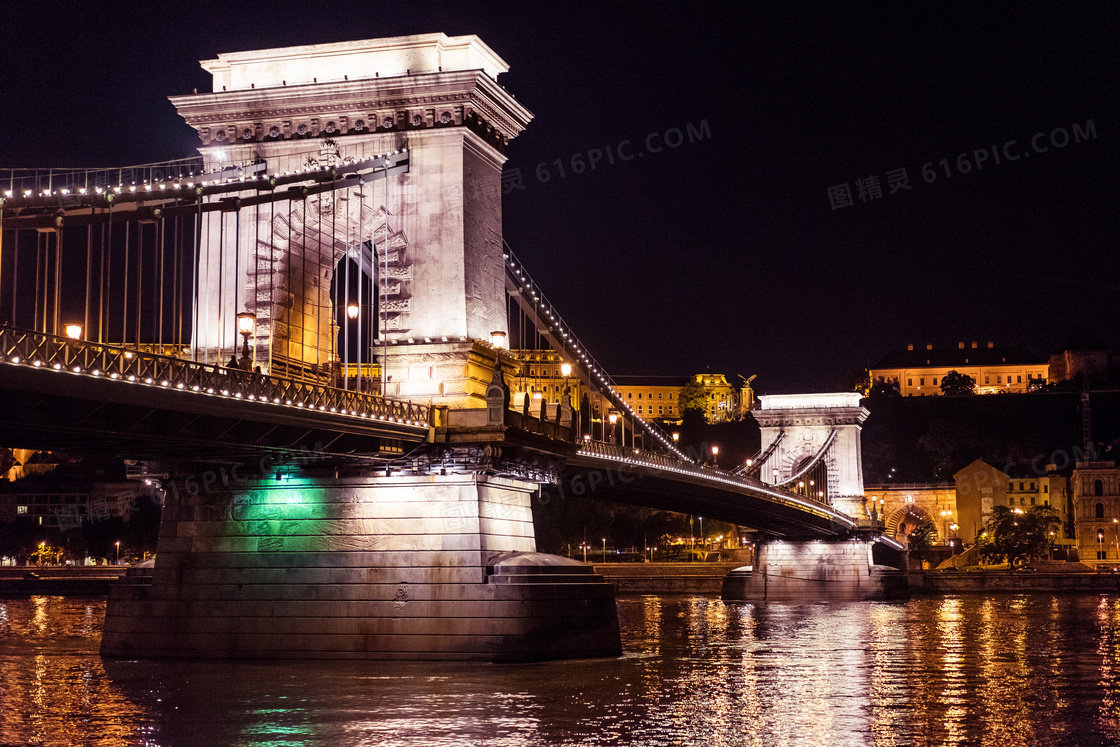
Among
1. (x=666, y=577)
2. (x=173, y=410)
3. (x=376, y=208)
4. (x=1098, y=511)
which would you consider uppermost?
(x=376, y=208)

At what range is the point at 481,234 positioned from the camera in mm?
37094

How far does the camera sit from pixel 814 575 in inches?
3100

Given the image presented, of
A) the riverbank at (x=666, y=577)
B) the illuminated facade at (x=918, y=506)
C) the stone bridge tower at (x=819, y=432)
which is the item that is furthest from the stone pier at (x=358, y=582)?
the illuminated facade at (x=918, y=506)

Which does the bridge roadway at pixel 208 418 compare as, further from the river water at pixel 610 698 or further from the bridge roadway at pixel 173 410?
the river water at pixel 610 698

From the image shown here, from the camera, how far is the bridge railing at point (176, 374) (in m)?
21.1

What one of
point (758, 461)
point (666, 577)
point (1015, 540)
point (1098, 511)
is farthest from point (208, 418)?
point (1098, 511)

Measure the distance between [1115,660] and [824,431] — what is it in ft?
166

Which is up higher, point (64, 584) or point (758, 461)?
point (758, 461)

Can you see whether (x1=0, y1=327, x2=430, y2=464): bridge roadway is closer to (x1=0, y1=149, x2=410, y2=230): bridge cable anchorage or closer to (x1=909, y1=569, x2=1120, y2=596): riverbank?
(x1=0, y1=149, x2=410, y2=230): bridge cable anchorage

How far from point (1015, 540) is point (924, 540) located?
32.3 metres

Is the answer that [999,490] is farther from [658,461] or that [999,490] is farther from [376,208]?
[376,208]

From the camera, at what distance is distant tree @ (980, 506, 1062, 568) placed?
106 meters

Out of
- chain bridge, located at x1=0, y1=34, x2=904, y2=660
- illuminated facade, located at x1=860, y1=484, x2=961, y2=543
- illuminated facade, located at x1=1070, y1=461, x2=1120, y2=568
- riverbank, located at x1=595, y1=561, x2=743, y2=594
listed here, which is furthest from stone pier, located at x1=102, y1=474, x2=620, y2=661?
illuminated facade, located at x1=860, y1=484, x2=961, y2=543

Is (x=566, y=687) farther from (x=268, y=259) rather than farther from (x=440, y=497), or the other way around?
(x=268, y=259)
